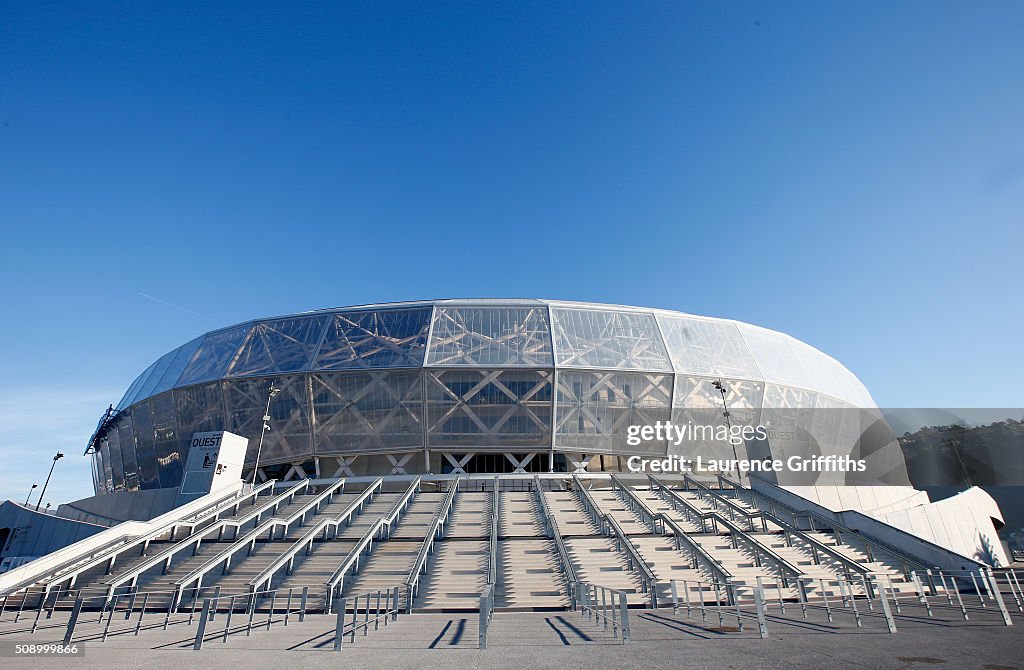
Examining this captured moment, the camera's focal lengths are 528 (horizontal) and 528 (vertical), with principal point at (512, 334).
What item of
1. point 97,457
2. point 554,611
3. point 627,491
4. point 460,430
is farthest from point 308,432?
point 97,457

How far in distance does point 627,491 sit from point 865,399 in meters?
39.9

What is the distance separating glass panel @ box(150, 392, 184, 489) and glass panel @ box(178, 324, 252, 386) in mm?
2432

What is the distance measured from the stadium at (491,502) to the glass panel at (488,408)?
0.49 feet

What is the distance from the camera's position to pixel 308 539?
18094 mm

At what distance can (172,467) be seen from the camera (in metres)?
40.7

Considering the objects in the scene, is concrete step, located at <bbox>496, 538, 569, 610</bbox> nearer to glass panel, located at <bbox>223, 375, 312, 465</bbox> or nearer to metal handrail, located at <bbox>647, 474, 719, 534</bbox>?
metal handrail, located at <bbox>647, 474, 719, 534</bbox>

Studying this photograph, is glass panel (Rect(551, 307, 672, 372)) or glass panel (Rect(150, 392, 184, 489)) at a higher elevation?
glass panel (Rect(551, 307, 672, 372))

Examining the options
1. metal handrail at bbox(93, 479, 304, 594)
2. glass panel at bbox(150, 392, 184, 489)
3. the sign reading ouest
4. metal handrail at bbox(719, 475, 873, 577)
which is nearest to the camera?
metal handrail at bbox(93, 479, 304, 594)

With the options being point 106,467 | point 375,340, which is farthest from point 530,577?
point 106,467

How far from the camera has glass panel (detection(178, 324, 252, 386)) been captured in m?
39.4

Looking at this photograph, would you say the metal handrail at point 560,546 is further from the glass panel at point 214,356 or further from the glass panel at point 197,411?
the glass panel at point 214,356

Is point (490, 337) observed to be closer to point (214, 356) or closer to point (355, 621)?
point (214, 356)

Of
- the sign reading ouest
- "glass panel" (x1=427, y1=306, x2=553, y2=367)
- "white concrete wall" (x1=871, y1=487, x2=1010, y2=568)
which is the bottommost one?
"white concrete wall" (x1=871, y1=487, x2=1010, y2=568)

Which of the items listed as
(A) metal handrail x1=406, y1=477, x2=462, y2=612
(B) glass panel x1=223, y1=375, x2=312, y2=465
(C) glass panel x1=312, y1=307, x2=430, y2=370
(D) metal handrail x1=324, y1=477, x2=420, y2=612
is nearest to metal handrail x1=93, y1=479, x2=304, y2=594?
(D) metal handrail x1=324, y1=477, x2=420, y2=612
